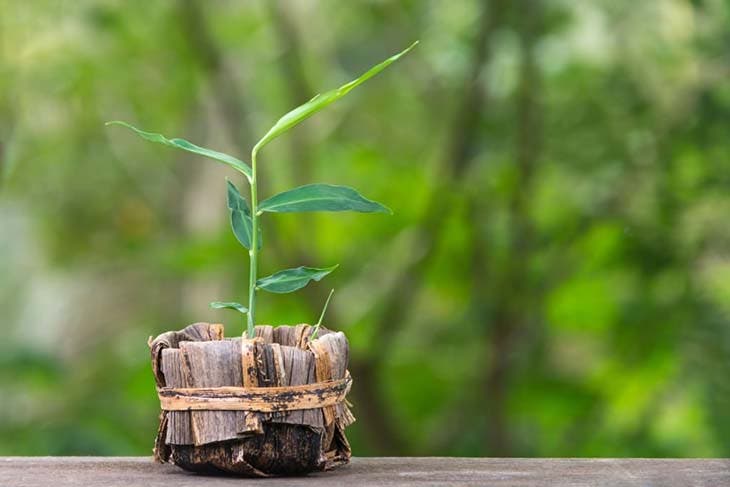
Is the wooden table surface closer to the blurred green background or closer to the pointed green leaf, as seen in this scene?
the pointed green leaf

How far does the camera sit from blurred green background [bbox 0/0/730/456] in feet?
5.73

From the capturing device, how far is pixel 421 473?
698 mm

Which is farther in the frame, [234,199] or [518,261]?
[518,261]

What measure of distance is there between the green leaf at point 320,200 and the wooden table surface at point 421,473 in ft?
0.58

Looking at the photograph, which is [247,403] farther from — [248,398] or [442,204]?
[442,204]

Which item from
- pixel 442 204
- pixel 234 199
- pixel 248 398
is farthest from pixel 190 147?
pixel 442 204

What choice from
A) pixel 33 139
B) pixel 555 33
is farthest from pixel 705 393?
pixel 33 139

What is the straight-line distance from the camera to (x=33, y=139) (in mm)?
2533

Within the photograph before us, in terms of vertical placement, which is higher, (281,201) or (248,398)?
(281,201)

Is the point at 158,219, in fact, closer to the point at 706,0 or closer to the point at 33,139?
the point at 33,139

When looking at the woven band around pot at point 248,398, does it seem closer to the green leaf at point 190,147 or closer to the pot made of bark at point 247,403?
the pot made of bark at point 247,403

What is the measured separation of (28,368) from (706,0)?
1.33 meters

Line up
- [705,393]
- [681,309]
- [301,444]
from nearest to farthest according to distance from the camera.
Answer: [301,444]
[705,393]
[681,309]

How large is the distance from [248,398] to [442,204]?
1223 mm
